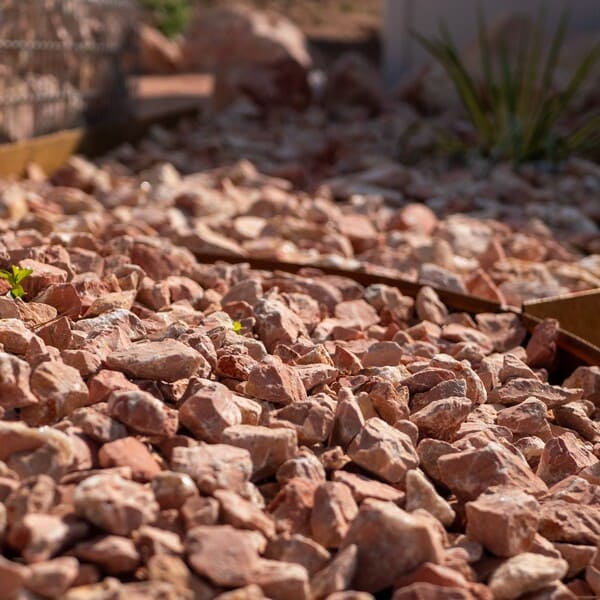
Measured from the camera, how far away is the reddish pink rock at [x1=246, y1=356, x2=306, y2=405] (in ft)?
5.11

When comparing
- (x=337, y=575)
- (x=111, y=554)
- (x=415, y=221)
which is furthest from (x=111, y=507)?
(x=415, y=221)

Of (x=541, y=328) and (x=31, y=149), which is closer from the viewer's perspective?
(x=541, y=328)

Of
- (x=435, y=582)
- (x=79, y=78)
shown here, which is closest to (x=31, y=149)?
(x=79, y=78)

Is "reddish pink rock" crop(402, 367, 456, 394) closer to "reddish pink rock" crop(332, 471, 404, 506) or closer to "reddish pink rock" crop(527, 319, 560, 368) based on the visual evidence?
"reddish pink rock" crop(332, 471, 404, 506)

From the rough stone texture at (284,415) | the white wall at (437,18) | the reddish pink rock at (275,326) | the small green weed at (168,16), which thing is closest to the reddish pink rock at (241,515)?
the rough stone texture at (284,415)

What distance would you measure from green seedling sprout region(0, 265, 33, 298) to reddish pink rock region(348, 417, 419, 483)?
2.45 feet

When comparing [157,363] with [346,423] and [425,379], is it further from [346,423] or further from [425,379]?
[425,379]

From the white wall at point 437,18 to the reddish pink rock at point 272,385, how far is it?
21.6 ft

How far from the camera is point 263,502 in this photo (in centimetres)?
131

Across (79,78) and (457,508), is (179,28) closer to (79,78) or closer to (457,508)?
(79,78)

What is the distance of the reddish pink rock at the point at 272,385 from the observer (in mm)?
1557

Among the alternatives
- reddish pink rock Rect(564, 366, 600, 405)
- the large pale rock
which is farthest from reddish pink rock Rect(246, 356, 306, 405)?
the large pale rock

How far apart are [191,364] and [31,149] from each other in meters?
2.81

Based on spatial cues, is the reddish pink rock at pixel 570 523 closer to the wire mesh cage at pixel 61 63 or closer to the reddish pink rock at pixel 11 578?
the reddish pink rock at pixel 11 578
